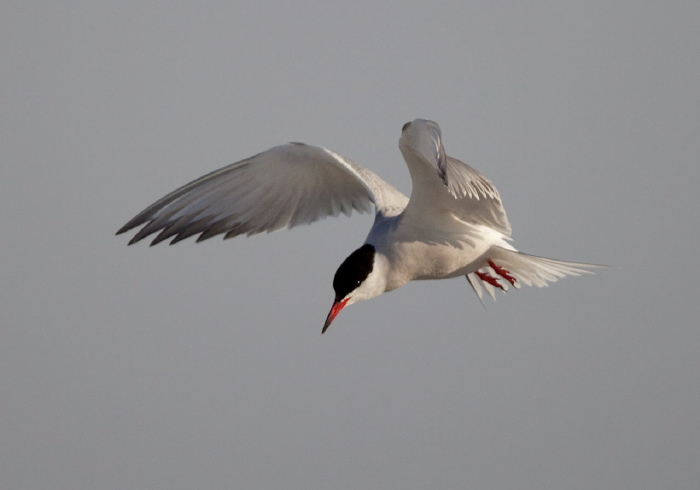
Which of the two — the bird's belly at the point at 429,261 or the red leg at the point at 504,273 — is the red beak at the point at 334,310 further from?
the red leg at the point at 504,273

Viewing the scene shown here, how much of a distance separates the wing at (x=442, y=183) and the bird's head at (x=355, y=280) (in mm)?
392

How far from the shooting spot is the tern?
510 centimetres

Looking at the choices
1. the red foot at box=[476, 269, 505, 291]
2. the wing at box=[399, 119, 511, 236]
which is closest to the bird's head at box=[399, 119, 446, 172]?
the wing at box=[399, 119, 511, 236]

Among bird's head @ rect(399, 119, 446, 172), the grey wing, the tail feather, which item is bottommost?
the tail feather

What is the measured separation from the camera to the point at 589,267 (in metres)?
5.57

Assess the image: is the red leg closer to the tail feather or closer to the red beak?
the tail feather

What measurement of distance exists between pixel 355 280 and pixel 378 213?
691 millimetres

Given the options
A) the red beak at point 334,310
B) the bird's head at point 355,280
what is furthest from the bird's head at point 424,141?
the red beak at point 334,310

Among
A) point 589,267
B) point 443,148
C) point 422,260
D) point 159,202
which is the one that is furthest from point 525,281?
point 159,202

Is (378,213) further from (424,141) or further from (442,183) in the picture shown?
(424,141)

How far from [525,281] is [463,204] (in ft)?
2.93

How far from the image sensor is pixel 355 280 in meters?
5.10

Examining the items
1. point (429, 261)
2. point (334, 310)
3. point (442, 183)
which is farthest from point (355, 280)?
point (442, 183)

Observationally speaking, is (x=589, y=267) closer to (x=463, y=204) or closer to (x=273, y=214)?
(x=463, y=204)
